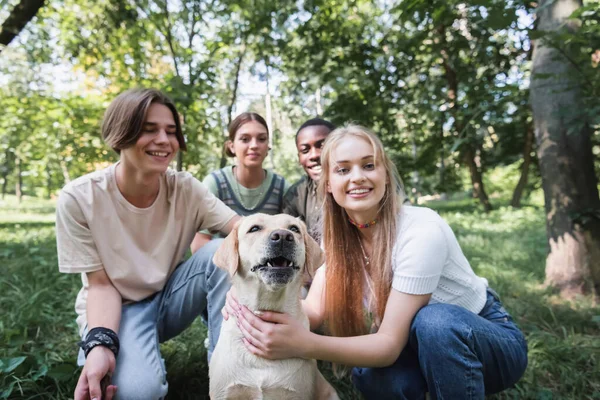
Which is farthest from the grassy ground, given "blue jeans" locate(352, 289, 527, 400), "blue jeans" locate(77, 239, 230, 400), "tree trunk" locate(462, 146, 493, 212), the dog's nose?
"tree trunk" locate(462, 146, 493, 212)

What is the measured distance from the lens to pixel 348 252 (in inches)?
83.5

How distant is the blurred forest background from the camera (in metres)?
2.59

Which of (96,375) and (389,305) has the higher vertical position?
(389,305)

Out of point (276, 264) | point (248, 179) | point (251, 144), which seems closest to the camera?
point (276, 264)

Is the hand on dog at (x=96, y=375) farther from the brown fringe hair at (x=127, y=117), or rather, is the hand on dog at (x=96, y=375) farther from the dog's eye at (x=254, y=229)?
the brown fringe hair at (x=127, y=117)

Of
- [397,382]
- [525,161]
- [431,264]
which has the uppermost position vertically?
[525,161]

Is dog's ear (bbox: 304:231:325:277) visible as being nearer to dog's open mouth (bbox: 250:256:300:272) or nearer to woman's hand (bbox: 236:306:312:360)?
dog's open mouth (bbox: 250:256:300:272)

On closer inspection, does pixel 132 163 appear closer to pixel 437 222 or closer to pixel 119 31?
pixel 437 222

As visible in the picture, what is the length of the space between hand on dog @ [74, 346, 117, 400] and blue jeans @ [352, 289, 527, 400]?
3.99 ft

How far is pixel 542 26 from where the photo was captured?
3.52 metres

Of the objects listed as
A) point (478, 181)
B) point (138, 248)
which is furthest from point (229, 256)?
point (478, 181)

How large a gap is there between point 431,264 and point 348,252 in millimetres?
504

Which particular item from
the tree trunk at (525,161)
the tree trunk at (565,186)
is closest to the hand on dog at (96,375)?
the tree trunk at (565,186)

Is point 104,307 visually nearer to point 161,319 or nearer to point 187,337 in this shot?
point 161,319
